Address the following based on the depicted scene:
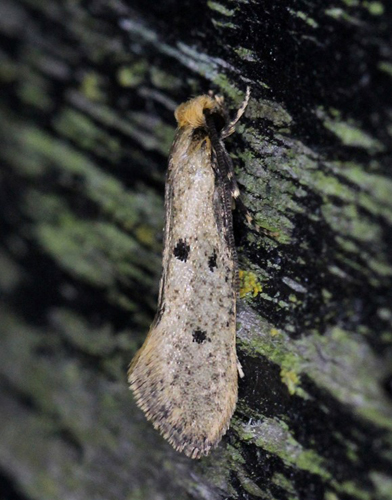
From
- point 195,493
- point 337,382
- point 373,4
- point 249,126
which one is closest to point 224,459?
point 195,493

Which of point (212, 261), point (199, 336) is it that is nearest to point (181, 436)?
point (199, 336)

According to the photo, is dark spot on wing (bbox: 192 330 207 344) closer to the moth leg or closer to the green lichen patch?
the green lichen patch

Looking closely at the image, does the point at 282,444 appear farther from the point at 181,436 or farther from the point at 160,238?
the point at 160,238

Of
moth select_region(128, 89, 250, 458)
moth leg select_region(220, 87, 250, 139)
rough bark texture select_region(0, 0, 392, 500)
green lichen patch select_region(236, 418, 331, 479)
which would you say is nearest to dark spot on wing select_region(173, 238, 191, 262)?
moth select_region(128, 89, 250, 458)

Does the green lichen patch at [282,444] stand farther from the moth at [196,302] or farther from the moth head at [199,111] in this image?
the moth head at [199,111]

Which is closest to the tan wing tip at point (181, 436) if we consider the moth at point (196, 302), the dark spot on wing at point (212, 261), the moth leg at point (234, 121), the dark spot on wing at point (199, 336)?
the moth at point (196, 302)
